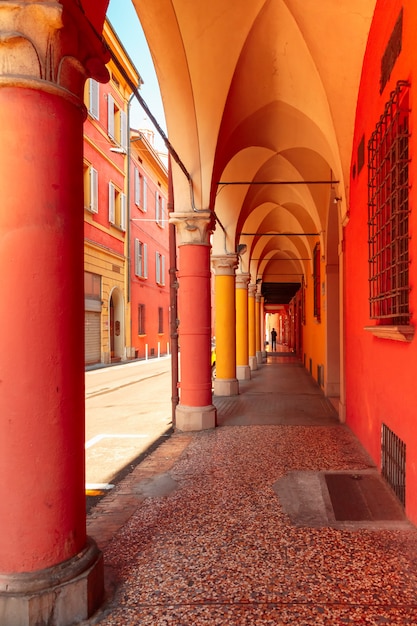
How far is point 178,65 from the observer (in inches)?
241

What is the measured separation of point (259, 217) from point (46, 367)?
13143mm

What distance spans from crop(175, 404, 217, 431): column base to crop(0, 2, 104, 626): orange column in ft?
15.5

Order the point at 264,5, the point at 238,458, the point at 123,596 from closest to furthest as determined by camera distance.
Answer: the point at 123,596 → the point at 238,458 → the point at 264,5

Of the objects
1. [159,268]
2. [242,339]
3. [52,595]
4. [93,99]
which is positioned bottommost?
[52,595]

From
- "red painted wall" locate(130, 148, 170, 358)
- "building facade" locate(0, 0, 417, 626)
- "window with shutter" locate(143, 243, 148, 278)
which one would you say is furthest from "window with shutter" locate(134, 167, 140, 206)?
"building facade" locate(0, 0, 417, 626)

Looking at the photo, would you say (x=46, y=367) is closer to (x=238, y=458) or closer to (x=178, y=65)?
(x=238, y=458)

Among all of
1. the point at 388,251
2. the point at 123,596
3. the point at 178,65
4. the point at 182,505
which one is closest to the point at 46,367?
the point at 123,596

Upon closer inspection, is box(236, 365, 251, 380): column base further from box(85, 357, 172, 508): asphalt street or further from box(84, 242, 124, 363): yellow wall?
box(84, 242, 124, 363): yellow wall

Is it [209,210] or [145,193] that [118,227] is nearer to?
[145,193]

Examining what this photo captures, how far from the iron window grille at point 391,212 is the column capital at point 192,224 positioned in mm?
2656

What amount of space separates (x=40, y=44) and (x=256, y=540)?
10.5 ft

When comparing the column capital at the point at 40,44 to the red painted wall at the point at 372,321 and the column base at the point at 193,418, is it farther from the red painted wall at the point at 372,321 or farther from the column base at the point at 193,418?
the column base at the point at 193,418

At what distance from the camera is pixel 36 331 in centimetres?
230

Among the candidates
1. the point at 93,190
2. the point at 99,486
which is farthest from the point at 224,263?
the point at 93,190
